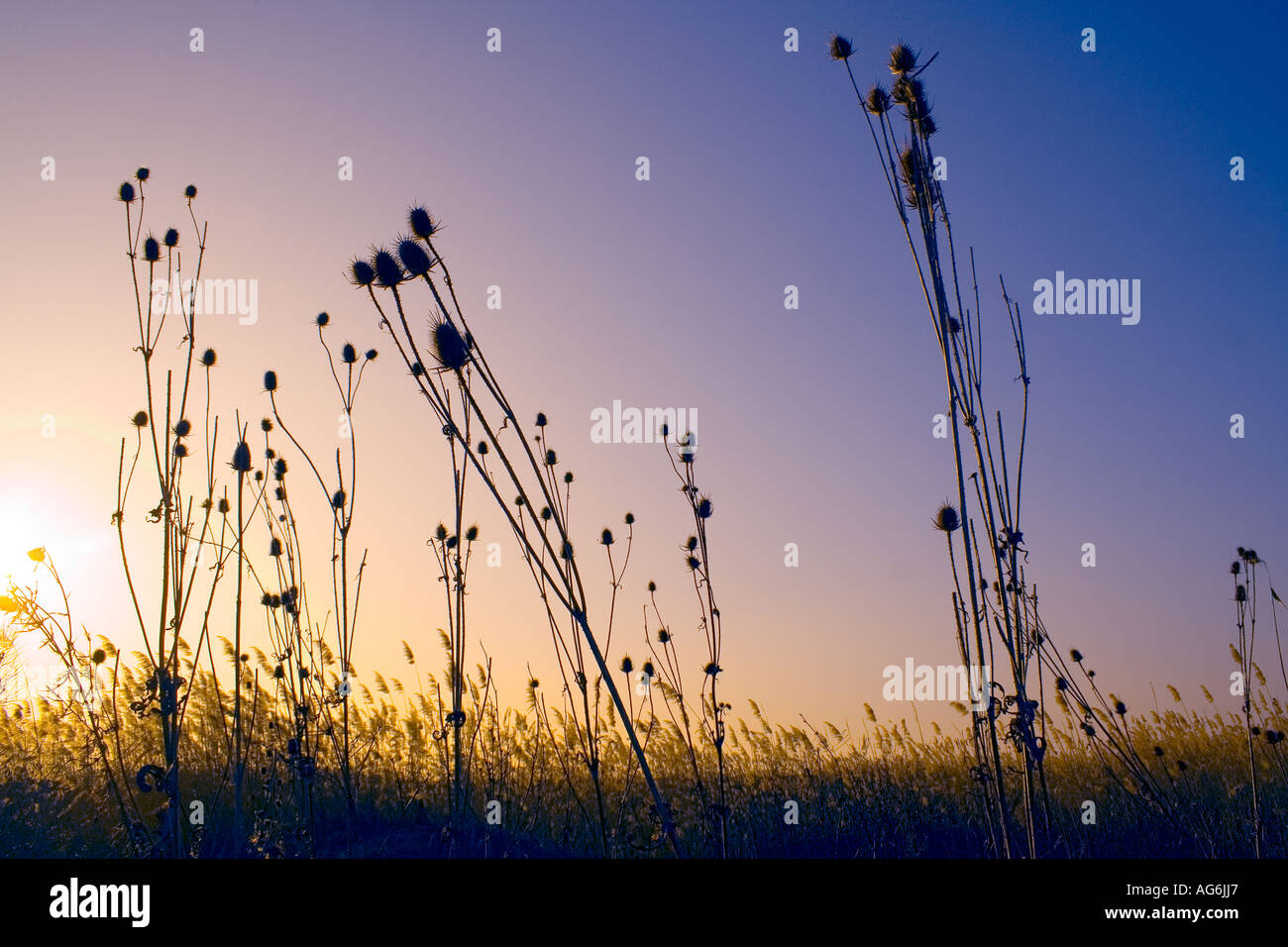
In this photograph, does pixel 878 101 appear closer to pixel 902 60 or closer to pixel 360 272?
pixel 902 60

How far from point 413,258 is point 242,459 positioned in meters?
2.37

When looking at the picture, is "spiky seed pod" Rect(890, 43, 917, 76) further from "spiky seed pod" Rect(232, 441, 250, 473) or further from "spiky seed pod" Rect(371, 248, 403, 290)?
"spiky seed pod" Rect(232, 441, 250, 473)

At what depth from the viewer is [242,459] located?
4258mm

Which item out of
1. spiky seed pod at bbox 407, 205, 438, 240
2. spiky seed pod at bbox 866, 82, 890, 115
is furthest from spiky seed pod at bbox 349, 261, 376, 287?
spiky seed pod at bbox 866, 82, 890, 115

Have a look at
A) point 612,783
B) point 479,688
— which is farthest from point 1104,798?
point 479,688

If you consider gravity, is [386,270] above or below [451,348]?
above

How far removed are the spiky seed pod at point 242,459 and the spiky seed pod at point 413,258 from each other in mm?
2242

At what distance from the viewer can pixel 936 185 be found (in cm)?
244

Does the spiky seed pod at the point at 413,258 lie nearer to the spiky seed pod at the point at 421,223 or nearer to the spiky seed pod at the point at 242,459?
the spiky seed pod at the point at 421,223

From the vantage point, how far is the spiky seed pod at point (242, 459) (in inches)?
166

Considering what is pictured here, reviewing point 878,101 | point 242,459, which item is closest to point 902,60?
point 878,101

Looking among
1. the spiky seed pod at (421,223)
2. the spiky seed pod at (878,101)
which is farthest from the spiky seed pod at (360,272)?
the spiky seed pod at (878,101)
